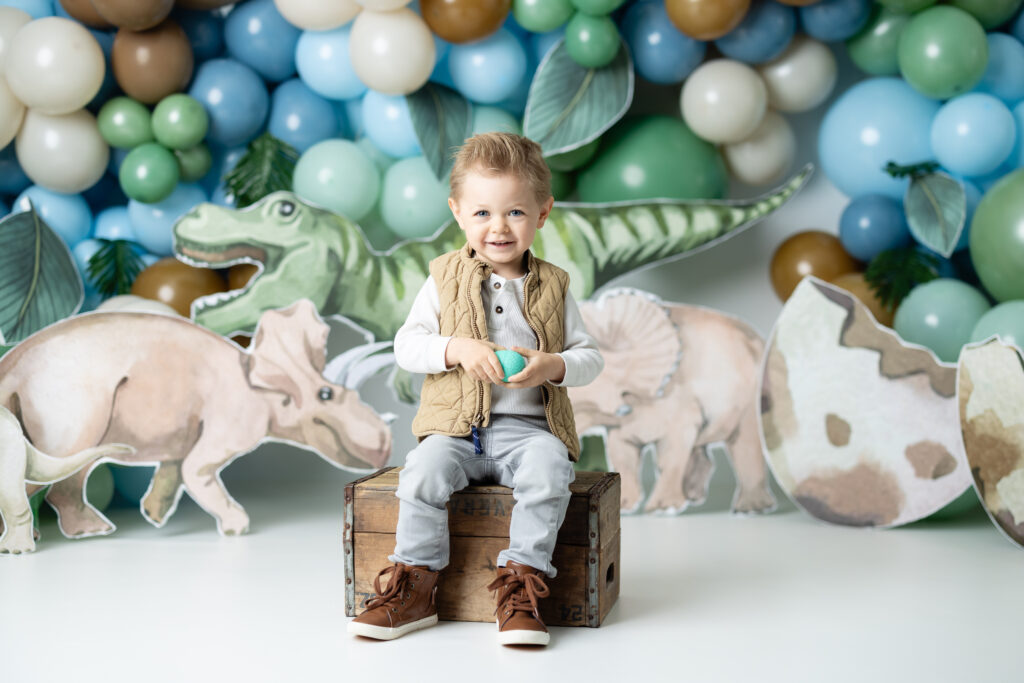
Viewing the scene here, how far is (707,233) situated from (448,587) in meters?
1.29

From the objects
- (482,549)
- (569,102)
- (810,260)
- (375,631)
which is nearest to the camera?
(375,631)

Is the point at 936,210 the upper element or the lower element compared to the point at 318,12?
lower

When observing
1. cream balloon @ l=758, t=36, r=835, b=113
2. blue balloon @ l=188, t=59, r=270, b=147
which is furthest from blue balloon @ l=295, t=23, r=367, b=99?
cream balloon @ l=758, t=36, r=835, b=113

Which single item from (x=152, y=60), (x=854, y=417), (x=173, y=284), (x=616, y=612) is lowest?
(x=616, y=612)

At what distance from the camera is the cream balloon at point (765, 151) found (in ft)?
8.72

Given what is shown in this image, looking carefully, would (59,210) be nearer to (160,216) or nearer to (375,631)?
(160,216)

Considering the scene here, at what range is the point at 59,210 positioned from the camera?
8.71 feet

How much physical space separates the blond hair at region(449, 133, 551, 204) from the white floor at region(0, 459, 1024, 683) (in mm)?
760

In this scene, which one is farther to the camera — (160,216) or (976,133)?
(160,216)

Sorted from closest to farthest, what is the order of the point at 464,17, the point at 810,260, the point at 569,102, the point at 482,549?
1. the point at 482,549
2. the point at 464,17
3. the point at 569,102
4. the point at 810,260

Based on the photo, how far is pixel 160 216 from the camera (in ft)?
8.74

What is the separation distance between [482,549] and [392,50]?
1306mm

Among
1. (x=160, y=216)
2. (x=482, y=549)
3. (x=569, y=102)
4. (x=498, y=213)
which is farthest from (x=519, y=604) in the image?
(x=160, y=216)

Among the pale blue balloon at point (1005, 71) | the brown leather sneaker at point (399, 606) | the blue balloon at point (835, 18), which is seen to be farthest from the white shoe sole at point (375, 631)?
the pale blue balloon at point (1005, 71)
